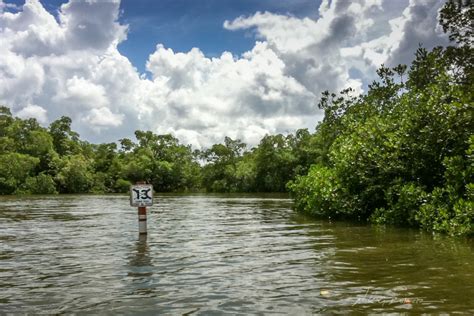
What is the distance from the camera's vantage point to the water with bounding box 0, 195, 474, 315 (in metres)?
6.04

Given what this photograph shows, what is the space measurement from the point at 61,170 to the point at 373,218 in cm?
7960

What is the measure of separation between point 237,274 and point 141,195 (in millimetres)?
6047

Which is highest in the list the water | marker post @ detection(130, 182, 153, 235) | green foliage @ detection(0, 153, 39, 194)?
green foliage @ detection(0, 153, 39, 194)

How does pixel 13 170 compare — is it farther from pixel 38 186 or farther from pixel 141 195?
pixel 141 195

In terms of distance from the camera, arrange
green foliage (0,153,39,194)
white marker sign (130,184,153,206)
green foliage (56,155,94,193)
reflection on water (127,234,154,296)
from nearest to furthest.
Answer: reflection on water (127,234,154,296) → white marker sign (130,184,153,206) → green foliage (0,153,39,194) → green foliage (56,155,94,193)

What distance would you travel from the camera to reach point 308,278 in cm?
767

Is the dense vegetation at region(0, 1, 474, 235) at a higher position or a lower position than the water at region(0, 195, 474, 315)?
higher

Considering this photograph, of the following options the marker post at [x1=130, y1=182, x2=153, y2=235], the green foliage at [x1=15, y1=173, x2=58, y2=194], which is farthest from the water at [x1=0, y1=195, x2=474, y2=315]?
the green foliage at [x1=15, y1=173, x2=58, y2=194]

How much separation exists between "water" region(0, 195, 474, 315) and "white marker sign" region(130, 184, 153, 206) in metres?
1.10

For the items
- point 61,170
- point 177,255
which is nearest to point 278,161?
point 61,170

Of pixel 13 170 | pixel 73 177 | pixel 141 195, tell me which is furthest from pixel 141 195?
pixel 73 177

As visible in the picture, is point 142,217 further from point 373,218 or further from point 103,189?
point 103,189

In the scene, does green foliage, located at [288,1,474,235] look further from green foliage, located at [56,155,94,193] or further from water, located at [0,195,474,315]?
green foliage, located at [56,155,94,193]

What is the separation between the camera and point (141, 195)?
43.8 ft
